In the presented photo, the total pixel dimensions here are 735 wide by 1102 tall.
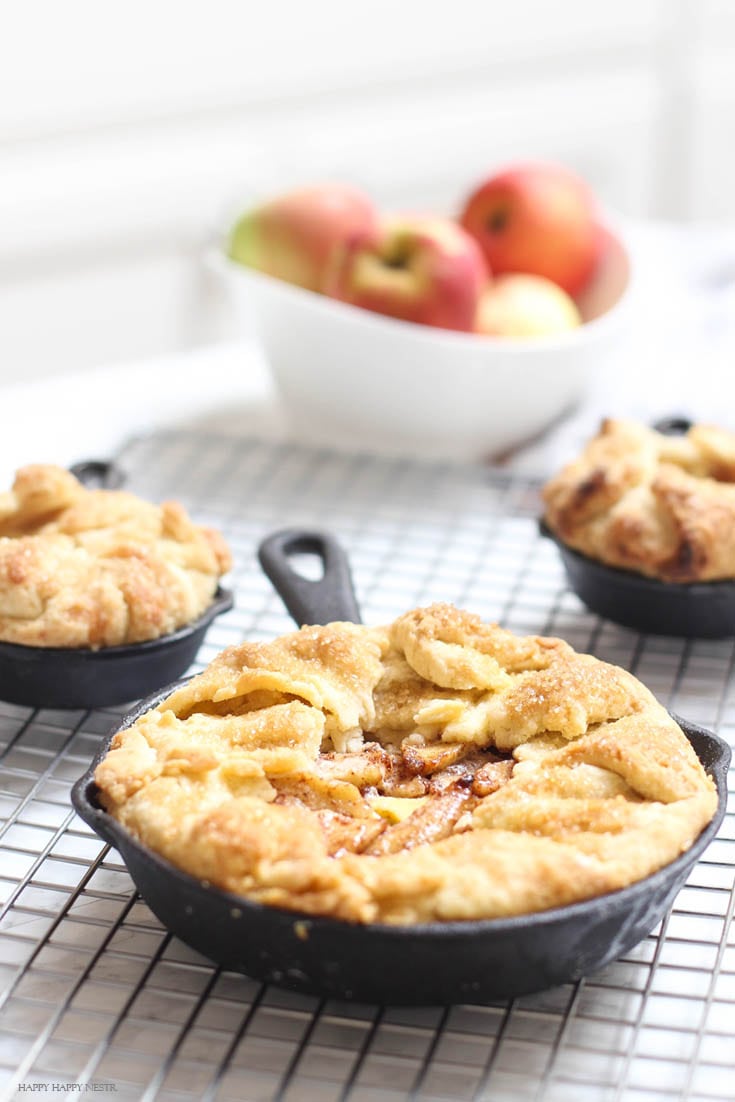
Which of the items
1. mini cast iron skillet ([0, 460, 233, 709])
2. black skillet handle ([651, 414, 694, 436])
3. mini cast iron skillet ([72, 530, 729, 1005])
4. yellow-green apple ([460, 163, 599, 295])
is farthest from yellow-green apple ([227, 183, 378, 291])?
mini cast iron skillet ([72, 530, 729, 1005])

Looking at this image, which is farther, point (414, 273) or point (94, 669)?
point (414, 273)

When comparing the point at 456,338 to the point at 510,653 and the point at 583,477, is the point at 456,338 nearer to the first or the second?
the point at 583,477

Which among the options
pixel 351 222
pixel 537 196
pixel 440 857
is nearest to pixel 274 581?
pixel 440 857

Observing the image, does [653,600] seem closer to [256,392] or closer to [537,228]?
[537,228]

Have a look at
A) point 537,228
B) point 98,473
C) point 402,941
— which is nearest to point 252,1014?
point 402,941

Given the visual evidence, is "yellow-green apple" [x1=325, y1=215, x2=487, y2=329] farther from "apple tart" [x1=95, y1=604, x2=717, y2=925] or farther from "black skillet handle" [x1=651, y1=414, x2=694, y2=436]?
"apple tart" [x1=95, y1=604, x2=717, y2=925]

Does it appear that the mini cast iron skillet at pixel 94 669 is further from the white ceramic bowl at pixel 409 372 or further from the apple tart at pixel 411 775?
the white ceramic bowl at pixel 409 372

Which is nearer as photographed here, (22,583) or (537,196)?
(22,583)
